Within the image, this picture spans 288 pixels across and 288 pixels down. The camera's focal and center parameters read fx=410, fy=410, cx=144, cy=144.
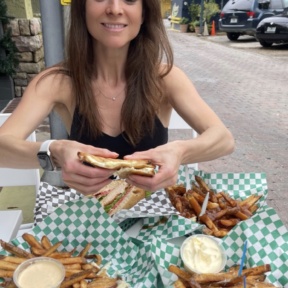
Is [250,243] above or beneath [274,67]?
above

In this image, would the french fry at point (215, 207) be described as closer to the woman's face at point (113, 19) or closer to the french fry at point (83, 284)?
the french fry at point (83, 284)

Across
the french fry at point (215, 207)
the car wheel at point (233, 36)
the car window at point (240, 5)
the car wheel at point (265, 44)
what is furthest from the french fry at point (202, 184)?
the car wheel at point (233, 36)

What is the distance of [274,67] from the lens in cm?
1217

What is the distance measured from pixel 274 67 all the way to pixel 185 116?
1075 cm

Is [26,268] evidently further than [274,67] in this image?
No

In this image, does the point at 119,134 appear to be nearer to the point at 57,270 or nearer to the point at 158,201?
the point at 158,201

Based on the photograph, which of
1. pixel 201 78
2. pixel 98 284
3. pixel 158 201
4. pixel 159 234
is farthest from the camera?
pixel 201 78

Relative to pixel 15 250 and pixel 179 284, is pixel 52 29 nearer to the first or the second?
pixel 15 250

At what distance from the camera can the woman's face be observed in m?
1.79

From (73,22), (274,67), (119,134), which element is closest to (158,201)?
(119,134)

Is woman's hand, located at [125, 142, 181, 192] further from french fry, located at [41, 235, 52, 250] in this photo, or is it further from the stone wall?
the stone wall

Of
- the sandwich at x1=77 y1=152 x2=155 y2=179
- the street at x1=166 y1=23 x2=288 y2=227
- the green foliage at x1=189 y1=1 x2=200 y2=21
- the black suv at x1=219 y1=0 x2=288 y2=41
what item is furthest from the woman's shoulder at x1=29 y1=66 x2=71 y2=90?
the green foliage at x1=189 y1=1 x2=200 y2=21

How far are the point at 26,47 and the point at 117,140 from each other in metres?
6.28

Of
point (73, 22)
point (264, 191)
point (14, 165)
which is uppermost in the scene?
point (73, 22)
